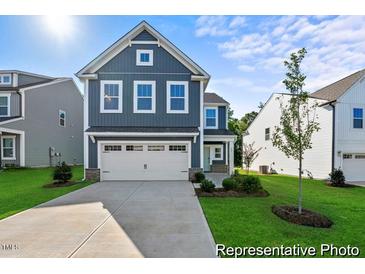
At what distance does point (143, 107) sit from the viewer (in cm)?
1320

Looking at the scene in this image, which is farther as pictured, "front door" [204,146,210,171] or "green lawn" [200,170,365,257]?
"front door" [204,146,210,171]

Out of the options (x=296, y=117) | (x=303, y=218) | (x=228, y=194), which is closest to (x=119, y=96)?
(x=228, y=194)

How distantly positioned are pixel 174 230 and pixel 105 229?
5.40ft

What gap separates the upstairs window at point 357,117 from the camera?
14656mm

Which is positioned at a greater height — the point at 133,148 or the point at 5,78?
the point at 5,78

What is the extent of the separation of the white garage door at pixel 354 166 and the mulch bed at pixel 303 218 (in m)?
10.7

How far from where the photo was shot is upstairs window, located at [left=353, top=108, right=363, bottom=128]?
577 inches

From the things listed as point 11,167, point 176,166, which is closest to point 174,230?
point 176,166

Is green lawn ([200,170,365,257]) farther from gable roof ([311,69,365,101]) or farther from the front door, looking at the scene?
the front door

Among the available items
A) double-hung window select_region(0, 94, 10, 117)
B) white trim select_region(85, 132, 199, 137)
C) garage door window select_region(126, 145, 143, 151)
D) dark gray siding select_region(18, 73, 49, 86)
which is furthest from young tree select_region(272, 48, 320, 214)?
dark gray siding select_region(18, 73, 49, 86)

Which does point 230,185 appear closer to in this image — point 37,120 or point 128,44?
point 128,44

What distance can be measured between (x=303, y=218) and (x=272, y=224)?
0.96 m

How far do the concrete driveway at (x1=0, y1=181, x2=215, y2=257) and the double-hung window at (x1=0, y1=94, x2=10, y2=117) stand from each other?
1485 centimetres

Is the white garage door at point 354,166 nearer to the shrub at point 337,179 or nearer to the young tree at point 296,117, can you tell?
the shrub at point 337,179
